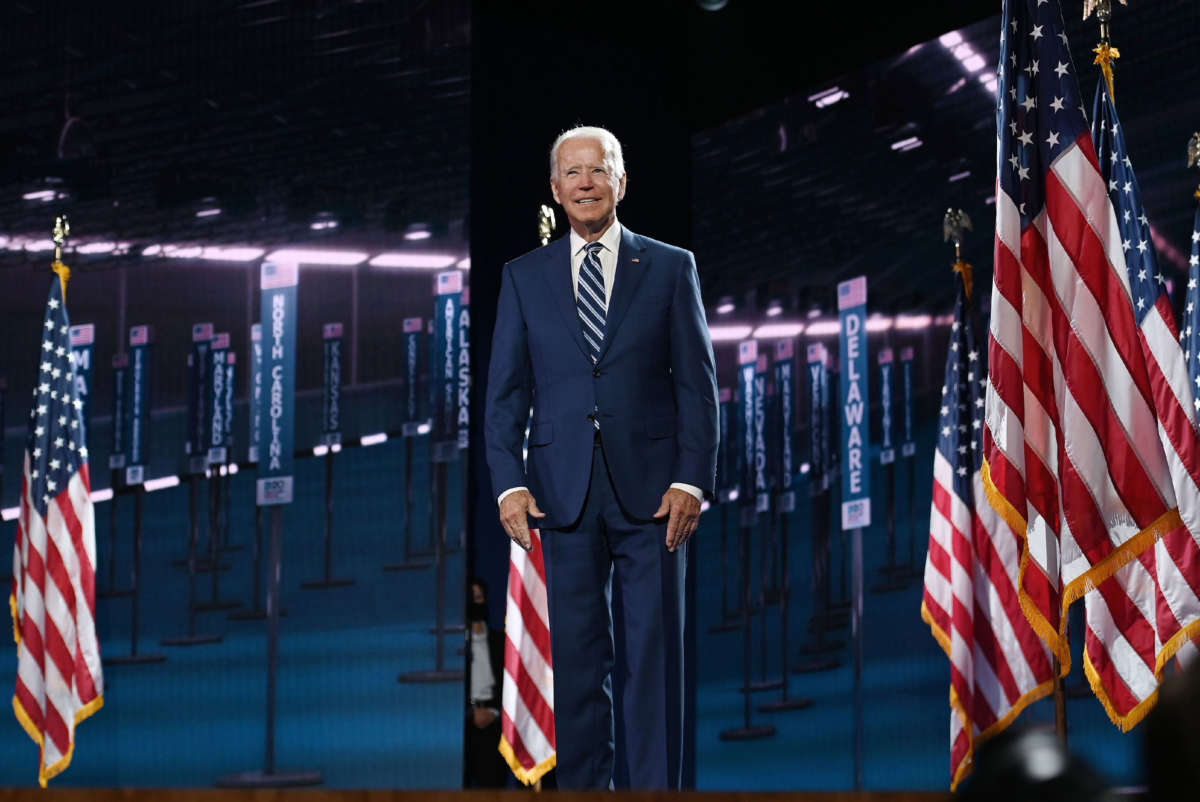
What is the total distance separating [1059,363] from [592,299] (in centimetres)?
120

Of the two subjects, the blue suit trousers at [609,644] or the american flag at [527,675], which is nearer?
the blue suit trousers at [609,644]

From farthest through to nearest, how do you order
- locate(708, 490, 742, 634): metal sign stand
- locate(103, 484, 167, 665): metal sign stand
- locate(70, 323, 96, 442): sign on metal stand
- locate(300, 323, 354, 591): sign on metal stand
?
locate(708, 490, 742, 634): metal sign stand
locate(300, 323, 354, 591): sign on metal stand
locate(70, 323, 96, 442): sign on metal stand
locate(103, 484, 167, 665): metal sign stand

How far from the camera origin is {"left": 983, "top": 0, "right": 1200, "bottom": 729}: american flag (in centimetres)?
279

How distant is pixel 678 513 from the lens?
2.22 m

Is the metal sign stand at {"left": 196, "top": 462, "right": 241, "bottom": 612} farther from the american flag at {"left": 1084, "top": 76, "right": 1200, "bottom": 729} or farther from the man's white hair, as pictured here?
the man's white hair

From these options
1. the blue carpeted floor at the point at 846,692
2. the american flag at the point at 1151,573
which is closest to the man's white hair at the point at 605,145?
the american flag at the point at 1151,573

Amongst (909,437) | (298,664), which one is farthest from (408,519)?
(909,437)

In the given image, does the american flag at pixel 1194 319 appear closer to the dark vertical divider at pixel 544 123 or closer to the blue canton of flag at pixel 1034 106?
the blue canton of flag at pixel 1034 106

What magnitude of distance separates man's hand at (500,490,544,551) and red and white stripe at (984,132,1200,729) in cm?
116

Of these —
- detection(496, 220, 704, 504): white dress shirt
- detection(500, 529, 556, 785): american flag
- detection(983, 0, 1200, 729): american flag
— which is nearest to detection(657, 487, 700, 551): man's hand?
detection(496, 220, 704, 504): white dress shirt

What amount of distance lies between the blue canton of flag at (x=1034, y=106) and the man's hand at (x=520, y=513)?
1439 millimetres

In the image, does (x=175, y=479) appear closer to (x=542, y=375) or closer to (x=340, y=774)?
(x=340, y=774)

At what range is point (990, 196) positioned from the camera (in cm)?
518

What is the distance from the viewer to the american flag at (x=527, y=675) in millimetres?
4848
